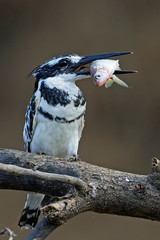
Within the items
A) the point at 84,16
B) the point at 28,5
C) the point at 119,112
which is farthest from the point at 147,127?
the point at 28,5

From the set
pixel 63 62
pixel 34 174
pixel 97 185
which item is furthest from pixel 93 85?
pixel 34 174

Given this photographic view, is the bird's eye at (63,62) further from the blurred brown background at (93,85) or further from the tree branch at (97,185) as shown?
the blurred brown background at (93,85)

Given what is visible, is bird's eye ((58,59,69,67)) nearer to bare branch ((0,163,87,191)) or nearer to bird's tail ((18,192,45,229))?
bird's tail ((18,192,45,229))

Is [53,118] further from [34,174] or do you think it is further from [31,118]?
[34,174]

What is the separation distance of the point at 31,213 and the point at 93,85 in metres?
1.66

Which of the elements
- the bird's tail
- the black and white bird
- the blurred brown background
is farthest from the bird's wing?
the blurred brown background

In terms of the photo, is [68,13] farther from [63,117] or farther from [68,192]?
[68,192]

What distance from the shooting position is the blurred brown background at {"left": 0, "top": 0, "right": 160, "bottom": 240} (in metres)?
3.75

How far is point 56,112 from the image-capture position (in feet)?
7.58

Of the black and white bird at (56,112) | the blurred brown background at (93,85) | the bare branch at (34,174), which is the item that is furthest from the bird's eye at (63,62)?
the blurred brown background at (93,85)

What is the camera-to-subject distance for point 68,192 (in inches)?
64.8

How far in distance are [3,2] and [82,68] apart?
1.61 meters

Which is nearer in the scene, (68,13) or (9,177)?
(9,177)

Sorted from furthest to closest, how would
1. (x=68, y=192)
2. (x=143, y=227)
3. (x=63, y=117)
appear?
(x=143, y=227) < (x=63, y=117) < (x=68, y=192)
